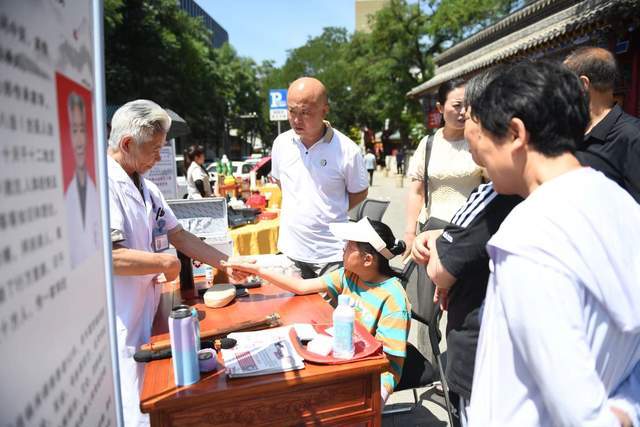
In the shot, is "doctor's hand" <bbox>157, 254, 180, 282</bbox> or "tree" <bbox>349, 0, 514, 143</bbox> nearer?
"doctor's hand" <bbox>157, 254, 180, 282</bbox>

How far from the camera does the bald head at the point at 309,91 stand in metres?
2.71

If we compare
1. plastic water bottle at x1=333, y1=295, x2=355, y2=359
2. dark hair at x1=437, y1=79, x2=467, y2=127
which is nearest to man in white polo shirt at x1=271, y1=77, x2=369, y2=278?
dark hair at x1=437, y1=79, x2=467, y2=127

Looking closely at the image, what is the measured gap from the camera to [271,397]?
143 cm

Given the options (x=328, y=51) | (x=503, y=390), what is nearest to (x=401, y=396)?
(x=503, y=390)

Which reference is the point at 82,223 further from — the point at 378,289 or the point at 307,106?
the point at 307,106

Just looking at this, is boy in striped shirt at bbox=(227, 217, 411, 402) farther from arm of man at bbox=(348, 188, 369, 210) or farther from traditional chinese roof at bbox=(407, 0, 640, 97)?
traditional chinese roof at bbox=(407, 0, 640, 97)

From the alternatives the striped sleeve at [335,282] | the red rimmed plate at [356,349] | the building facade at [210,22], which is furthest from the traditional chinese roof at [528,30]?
the building facade at [210,22]

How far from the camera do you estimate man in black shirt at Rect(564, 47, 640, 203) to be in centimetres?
184

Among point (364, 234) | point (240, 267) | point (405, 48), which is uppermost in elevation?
point (405, 48)

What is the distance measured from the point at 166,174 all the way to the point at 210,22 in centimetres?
5862

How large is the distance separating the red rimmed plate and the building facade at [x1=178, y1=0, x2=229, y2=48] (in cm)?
4521

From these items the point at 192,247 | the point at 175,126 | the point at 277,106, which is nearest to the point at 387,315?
the point at 192,247

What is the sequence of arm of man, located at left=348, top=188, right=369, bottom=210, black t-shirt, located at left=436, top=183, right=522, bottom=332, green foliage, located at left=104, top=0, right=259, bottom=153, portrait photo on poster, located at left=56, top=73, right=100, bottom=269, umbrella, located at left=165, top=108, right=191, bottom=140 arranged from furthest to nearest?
green foliage, located at left=104, top=0, right=259, bottom=153
umbrella, located at left=165, top=108, right=191, bottom=140
arm of man, located at left=348, top=188, right=369, bottom=210
black t-shirt, located at left=436, top=183, right=522, bottom=332
portrait photo on poster, located at left=56, top=73, right=100, bottom=269

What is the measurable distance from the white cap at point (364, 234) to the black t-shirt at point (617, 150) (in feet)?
3.16
